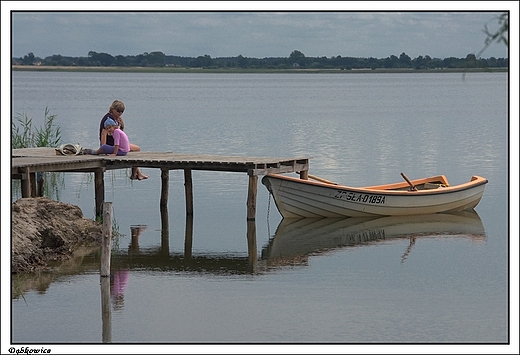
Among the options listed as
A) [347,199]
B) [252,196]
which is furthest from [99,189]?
[347,199]

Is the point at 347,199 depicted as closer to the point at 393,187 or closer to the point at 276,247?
Result: the point at 393,187

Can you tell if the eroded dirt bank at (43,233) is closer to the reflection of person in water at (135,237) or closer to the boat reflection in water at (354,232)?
the reflection of person in water at (135,237)

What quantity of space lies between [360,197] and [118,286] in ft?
19.7

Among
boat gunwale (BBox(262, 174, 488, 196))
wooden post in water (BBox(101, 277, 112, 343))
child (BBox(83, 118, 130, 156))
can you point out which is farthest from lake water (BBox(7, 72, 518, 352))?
child (BBox(83, 118, 130, 156))

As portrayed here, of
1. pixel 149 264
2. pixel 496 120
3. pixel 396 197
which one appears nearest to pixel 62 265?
pixel 149 264

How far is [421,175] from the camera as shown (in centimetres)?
2641

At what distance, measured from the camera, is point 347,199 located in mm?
18891

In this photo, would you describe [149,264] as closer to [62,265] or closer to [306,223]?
[62,265]

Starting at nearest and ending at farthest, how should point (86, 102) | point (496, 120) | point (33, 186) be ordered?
point (33, 186), point (496, 120), point (86, 102)

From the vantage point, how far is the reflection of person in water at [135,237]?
1661cm

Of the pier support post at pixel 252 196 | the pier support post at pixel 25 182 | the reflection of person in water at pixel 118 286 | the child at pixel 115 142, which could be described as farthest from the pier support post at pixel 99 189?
the reflection of person in water at pixel 118 286

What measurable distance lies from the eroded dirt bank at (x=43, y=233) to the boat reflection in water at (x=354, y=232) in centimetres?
268

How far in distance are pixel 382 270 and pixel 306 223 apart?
3566 millimetres

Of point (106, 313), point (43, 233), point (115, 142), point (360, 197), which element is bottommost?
point (106, 313)
